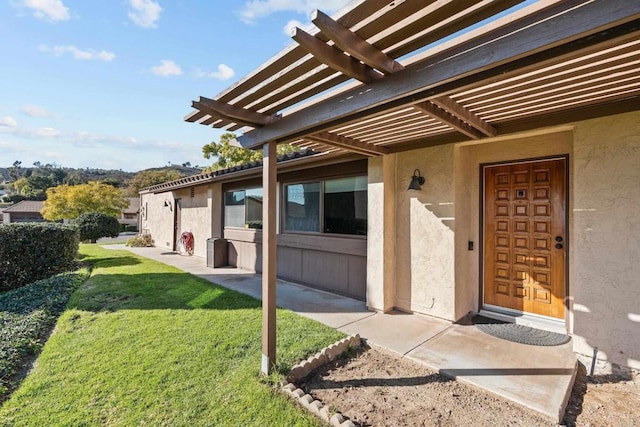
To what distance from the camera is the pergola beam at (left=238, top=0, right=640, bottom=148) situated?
134 centimetres

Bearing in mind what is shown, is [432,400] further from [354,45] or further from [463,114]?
[354,45]

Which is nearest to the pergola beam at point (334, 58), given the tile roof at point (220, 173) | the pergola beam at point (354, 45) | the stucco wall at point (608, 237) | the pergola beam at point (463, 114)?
the pergola beam at point (354, 45)

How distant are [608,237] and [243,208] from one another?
296 inches

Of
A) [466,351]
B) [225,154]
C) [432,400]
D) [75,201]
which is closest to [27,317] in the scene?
[432,400]

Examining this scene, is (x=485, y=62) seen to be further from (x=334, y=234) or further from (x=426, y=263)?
(x=334, y=234)

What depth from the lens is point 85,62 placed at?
27.0 feet

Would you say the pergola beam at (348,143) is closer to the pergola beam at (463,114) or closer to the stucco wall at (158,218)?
the pergola beam at (463,114)

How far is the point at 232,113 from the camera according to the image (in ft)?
9.85

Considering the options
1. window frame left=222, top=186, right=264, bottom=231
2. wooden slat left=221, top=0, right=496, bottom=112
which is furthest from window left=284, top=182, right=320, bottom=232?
wooden slat left=221, top=0, right=496, bottom=112

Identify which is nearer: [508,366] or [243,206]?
[508,366]

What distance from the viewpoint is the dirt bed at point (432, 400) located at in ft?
8.13

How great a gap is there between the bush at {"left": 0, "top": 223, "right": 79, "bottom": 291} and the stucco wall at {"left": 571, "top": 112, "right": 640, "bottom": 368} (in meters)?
10.6

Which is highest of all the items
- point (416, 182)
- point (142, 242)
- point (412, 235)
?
point (416, 182)

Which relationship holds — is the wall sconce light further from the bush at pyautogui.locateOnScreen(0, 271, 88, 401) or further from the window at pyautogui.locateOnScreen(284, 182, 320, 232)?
the bush at pyautogui.locateOnScreen(0, 271, 88, 401)
